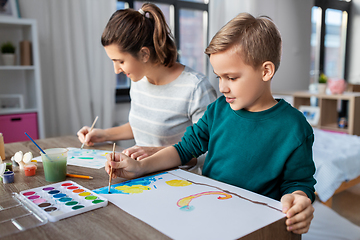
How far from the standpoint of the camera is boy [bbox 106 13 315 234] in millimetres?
771

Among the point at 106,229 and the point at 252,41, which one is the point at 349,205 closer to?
the point at 252,41

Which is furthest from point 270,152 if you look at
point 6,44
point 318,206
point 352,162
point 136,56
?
point 6,44

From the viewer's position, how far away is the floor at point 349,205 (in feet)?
6.38

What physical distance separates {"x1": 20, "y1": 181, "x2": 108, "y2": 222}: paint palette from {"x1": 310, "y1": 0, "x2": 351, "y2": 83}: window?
4916 millimetres

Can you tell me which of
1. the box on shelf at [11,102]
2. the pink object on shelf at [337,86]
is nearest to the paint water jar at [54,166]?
the box on shelf at [11,102]

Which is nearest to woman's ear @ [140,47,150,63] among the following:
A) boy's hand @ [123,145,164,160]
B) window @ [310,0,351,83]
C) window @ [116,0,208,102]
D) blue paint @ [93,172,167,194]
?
boy's hand @ [123,145,164,160]

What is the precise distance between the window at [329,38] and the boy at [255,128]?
15.0 feet

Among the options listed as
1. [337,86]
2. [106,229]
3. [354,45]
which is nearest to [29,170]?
[106,229]

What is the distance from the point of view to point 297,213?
61 cm

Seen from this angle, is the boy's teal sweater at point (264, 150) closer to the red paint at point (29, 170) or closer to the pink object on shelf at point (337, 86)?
the red paint at point (29, 170)

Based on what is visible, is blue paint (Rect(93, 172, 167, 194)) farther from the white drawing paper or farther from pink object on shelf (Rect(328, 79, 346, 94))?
pink object on shelf (Rect(328, 79, 346, 94))

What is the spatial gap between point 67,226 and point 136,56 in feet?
2.44

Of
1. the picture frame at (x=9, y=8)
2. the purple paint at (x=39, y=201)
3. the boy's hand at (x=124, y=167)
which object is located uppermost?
the picture frame at (x=9, y=8)

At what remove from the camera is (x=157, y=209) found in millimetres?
620
